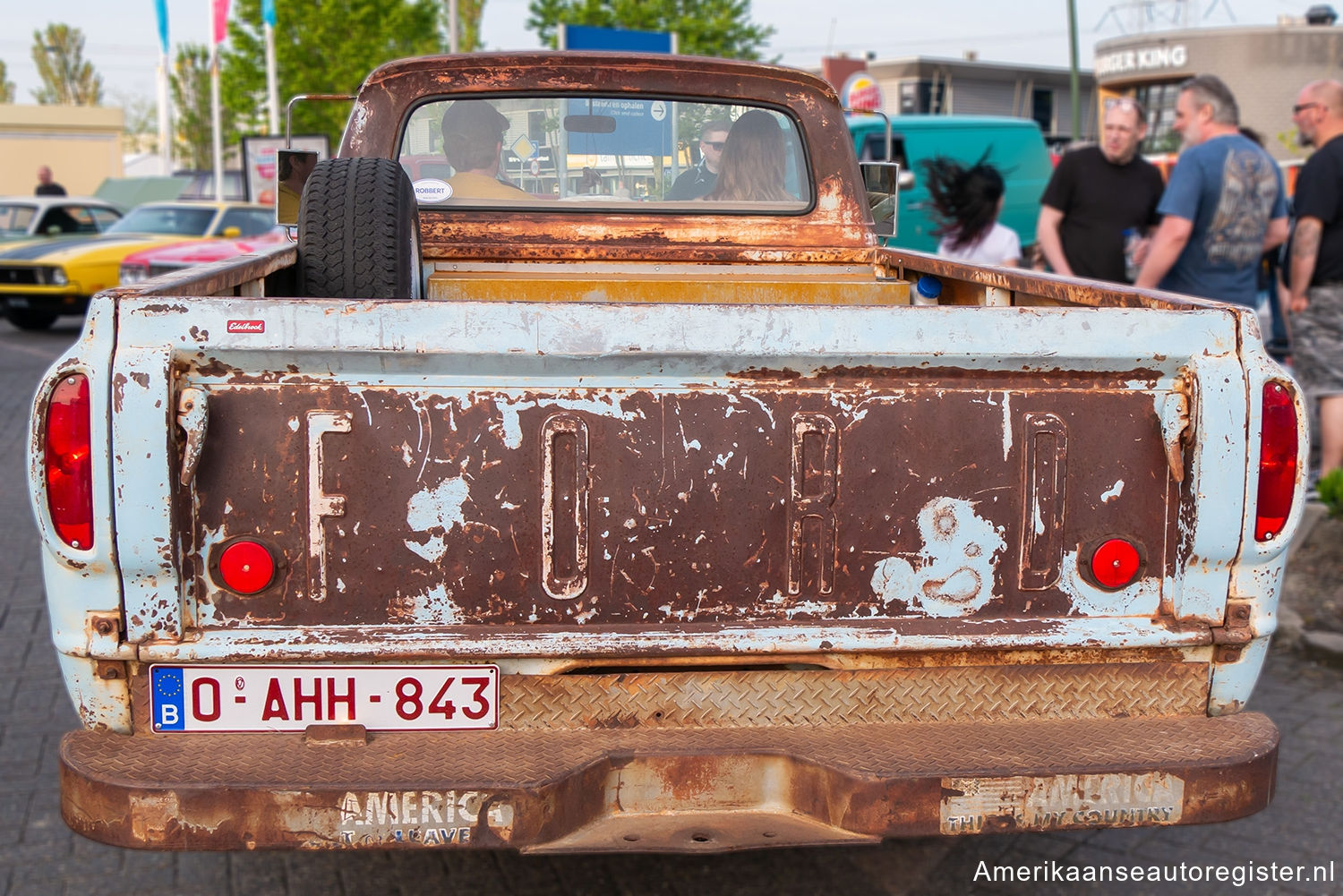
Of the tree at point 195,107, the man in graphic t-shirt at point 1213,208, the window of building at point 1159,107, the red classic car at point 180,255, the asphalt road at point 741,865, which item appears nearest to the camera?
the asphalt road at point 741,865

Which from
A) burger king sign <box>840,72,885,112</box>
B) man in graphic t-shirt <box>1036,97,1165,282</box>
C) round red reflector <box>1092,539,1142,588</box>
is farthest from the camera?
burger king sign <box>840,72,885,112</box>

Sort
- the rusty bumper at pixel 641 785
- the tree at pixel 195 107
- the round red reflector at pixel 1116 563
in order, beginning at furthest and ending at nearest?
the tree at pixel 195 107
the round red reflector at pixel 1116 563
the rusty bumper at pixel 641 785

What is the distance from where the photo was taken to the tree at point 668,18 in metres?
28.2

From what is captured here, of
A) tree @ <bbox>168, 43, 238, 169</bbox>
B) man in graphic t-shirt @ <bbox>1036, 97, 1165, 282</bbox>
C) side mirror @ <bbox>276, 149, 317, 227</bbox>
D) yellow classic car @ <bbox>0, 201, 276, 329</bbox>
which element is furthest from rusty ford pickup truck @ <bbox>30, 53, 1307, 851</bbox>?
tree @ <bbox>168, 43, 238, 169</bbox>

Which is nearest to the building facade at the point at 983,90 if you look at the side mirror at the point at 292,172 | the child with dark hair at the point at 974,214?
the child with dark hair at the point at 974,214

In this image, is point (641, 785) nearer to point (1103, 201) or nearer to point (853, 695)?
point (853, 695)

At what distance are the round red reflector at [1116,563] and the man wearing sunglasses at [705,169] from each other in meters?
2.34

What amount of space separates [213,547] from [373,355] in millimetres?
459

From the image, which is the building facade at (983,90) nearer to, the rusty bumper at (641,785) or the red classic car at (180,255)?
the red classic car at (180,255)


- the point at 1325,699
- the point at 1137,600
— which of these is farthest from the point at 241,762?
the point at 1325,699

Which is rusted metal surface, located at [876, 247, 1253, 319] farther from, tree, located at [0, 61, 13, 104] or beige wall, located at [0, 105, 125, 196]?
tree, located at [0, 61, 13, 104]

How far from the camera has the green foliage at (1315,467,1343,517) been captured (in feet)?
16.9

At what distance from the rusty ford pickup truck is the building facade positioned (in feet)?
150

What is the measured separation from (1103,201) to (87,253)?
11.6m
